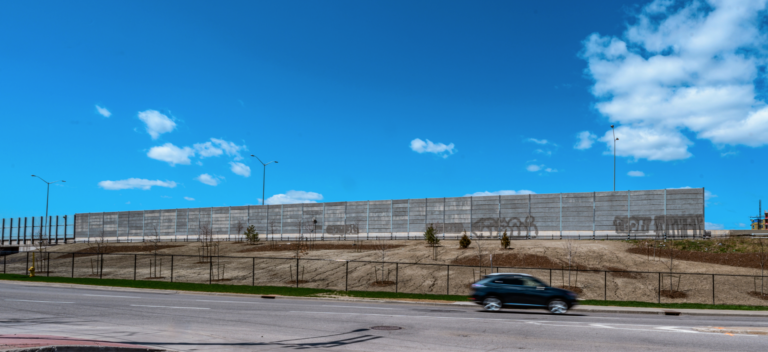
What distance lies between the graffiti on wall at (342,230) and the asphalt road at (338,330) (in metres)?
52.9

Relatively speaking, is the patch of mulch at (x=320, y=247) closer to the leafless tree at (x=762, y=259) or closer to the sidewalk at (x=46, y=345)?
the leafless tree at (x=762, y=259)

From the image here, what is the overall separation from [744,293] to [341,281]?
26748 mm

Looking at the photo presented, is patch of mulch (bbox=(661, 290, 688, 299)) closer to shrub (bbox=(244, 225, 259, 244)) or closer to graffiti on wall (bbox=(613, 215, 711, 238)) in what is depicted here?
graffiti on wall (bbox=(613, 215, 711, 238))

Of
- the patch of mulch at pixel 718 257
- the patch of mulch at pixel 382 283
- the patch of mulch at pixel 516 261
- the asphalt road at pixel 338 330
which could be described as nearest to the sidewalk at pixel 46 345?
the asphalt road at pixel 338 330

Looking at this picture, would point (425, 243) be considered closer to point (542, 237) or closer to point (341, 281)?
point (542, 237)

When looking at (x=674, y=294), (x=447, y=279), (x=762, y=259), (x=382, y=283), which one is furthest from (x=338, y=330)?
(x=762, y=259)

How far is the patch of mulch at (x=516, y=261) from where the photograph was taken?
140 feet

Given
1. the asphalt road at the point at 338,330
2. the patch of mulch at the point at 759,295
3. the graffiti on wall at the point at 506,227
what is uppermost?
the graffiti on wall at the point at 506,227

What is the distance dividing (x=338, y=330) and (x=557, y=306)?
10.4 metres

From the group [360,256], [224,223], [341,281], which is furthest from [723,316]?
[224,223]

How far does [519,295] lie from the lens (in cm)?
2148

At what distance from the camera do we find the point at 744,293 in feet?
112

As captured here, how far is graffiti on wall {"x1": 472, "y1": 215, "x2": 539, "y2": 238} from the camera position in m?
63.4

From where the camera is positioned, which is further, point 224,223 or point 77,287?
point 224,223
